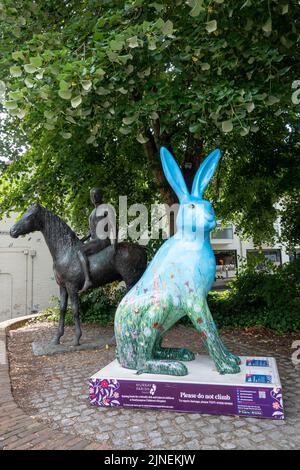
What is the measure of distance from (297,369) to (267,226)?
745 cm

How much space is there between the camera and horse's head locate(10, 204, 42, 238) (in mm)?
6387

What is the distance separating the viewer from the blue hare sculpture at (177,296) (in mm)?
3896

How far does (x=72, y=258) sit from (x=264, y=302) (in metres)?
5.12

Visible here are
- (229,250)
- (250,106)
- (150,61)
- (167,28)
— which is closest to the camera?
(167,28)

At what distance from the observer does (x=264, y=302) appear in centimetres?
939

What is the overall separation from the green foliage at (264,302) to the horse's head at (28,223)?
492 centimetres

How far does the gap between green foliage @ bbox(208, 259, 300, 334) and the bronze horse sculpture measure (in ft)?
10.8

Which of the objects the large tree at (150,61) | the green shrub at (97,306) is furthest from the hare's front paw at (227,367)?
the green shrub at (97,306)

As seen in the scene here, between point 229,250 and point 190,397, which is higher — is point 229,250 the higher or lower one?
the higher one

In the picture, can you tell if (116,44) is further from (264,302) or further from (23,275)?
(23,275)

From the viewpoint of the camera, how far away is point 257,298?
9438 mm

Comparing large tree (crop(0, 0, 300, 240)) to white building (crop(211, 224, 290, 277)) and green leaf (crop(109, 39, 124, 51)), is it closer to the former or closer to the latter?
green leaf (crop(109, 39, 124, 51))

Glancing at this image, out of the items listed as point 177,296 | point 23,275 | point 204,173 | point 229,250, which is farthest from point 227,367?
point 229,250

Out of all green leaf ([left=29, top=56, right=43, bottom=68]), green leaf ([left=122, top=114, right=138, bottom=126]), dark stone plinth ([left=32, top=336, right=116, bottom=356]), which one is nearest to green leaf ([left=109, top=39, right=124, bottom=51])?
green leaf ([left=29, top=56, right=43, bottom=68])
